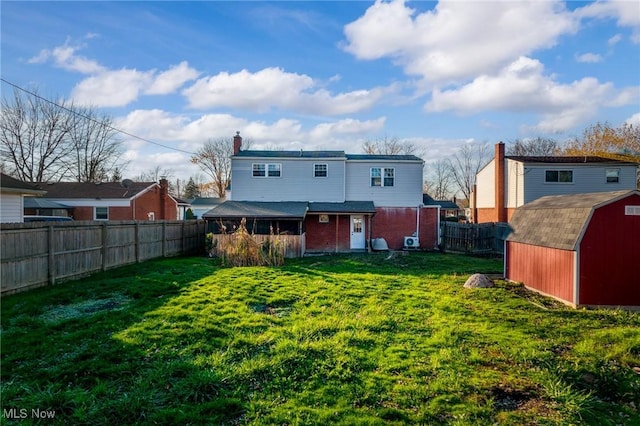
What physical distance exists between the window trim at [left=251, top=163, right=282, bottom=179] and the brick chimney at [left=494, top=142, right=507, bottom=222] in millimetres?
15878

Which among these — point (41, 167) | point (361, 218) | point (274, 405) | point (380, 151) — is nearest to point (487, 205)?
point (361, 218)

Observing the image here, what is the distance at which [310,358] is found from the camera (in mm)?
5137

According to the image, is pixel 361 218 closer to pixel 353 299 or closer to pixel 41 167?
pixel 353 299

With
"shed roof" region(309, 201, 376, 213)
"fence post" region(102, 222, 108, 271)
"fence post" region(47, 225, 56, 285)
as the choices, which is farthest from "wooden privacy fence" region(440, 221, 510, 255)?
"fence post" region(47, 225, 56, 285)

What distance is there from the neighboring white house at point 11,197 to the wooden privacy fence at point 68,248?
4925 millimetres

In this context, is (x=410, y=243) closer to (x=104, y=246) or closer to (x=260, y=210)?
(x=260, y=210)

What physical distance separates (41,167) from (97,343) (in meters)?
38.1

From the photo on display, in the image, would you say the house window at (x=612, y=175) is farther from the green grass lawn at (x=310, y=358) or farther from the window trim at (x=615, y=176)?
the green grass lawn at (x=310, y=358)

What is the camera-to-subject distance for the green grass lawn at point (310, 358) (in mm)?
3861

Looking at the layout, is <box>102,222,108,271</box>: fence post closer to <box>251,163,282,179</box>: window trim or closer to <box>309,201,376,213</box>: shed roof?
<box>309,201,376,213</box>: shed roof

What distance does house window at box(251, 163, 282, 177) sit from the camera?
21984 millimetres

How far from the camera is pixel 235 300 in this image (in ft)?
27.1

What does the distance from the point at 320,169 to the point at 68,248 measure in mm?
14455

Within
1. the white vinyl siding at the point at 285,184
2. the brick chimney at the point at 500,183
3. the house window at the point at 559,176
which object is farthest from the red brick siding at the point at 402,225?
the house window at the point at 559,176
